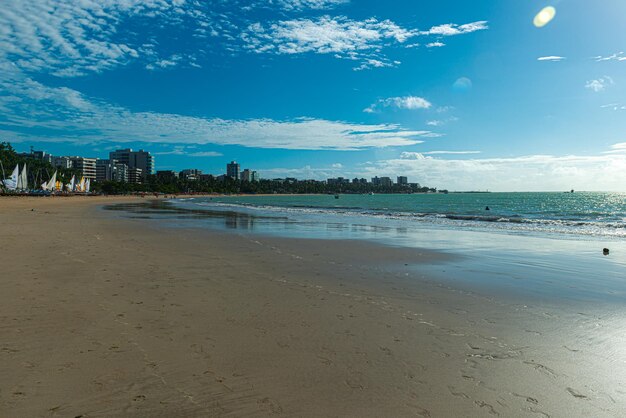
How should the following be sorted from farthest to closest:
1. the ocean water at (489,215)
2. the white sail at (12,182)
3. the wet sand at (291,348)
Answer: the white sail at (12,182), the ocean water at (489,215), the wet sand at (291,348)

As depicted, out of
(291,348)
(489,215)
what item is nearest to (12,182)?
(489,215)

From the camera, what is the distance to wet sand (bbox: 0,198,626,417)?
13.7 feet

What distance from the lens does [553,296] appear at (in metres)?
9.10

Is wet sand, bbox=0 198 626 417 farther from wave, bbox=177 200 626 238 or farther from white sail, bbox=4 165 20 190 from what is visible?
white sail, bbox=4 165 20 190

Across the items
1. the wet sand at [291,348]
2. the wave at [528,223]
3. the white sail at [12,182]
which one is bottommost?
the wet sand at [291,348]

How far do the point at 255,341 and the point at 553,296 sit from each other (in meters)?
7.14

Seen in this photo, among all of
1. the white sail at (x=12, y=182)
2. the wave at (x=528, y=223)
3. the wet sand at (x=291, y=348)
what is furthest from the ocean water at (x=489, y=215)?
the white sail at (x=12, y=182)

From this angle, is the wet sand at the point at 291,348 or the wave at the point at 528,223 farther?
the wave at the point at 528,223

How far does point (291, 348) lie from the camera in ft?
18.7

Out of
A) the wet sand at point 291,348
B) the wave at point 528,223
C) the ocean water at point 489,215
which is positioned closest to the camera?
the wet sand at point 291,348

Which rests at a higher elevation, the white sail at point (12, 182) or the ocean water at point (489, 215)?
the white sail at point (12, 182)

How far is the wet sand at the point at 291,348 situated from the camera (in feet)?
13.7

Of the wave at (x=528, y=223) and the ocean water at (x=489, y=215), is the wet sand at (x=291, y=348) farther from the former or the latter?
the wave at (x=528, y=223)

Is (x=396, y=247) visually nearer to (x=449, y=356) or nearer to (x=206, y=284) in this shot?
(x=206, y=284)
